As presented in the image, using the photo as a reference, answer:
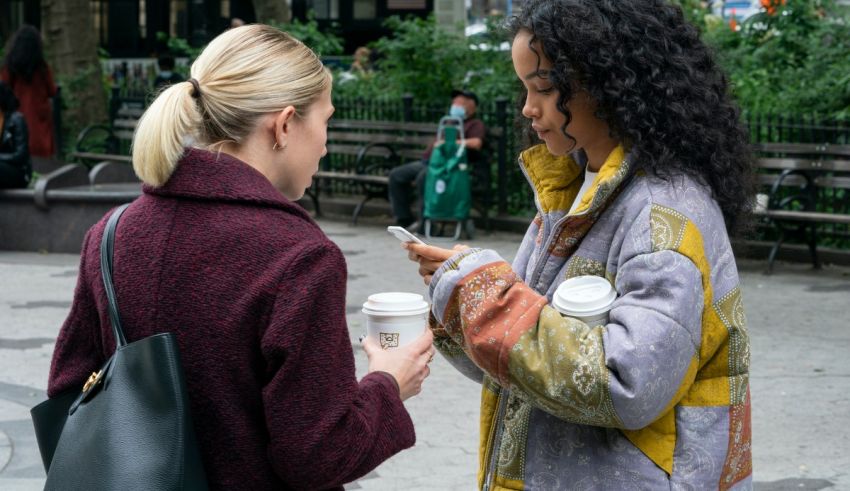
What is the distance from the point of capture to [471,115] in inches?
488

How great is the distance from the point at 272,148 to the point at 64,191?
31.5ft

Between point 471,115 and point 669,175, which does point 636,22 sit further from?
point 471,115

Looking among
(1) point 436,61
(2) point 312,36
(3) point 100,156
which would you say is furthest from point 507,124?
(3) point 100,156

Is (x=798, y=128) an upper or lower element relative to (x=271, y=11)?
lower

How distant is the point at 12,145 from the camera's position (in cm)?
1145

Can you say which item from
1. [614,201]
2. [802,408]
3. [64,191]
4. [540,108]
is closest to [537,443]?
[614,201]

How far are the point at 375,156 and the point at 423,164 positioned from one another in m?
1.65

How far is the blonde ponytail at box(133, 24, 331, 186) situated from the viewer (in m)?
2.13

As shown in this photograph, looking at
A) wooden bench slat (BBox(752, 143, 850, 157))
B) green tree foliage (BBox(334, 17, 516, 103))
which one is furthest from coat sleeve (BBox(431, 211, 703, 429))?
green tree foliage (BBox(334, 17, 516, 103))

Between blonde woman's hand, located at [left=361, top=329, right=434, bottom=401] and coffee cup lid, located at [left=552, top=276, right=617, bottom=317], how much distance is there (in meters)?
0.26

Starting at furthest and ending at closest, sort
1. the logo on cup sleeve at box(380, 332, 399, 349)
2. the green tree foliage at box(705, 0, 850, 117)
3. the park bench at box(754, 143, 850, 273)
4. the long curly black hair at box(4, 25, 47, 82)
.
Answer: the long curly black hair at box(4, 25, 47, 82)
the green tree foliage at box(705, 0, 850, 117)
the park bench at box(754, 143, 850, 273)
the logo on cup sleeve at box(380, 332, 399, 349)

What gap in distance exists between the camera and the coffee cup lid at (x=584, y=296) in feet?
7.13

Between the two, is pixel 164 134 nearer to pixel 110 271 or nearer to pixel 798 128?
pixel 110 271

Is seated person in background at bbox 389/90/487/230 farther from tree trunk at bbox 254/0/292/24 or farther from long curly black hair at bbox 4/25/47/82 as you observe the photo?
tree trunk at bbox 254/0/292/24
